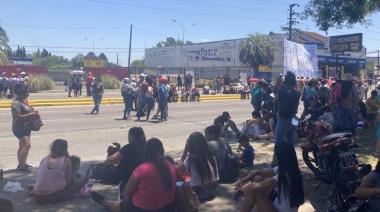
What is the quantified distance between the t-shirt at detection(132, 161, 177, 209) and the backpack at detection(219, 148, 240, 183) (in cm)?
271

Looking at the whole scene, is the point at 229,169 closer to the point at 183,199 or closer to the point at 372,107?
the point at 183,199

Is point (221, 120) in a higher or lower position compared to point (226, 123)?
higher

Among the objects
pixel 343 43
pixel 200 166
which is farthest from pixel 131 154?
pixel 343 43

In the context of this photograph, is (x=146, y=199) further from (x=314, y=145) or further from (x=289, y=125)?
(x=289, y=125)

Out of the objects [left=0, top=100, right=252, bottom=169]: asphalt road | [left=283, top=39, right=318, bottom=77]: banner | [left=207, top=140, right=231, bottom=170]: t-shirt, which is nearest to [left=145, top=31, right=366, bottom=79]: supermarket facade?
[left=0, top=100, right=252, bottom=169]: asphalt road

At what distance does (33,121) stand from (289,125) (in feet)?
16.4

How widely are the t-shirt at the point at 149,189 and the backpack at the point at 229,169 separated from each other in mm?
2714

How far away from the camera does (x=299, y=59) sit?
55.3 feet

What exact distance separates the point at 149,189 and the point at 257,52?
47.3 m

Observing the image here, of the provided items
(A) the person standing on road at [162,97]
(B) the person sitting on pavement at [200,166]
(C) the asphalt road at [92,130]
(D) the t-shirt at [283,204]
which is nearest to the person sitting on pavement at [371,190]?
(D) the t-shirt at [283,204]

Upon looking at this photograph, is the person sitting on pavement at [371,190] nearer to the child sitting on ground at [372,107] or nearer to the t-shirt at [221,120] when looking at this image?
the t-shirt at [221,120]

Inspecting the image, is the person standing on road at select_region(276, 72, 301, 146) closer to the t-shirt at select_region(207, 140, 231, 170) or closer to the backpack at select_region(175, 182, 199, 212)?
the t-shirt at select_region(207, 140, 231, 170)

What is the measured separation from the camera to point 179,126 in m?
16.2

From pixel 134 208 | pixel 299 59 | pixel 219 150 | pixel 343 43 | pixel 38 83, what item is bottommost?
pixel 134 208
